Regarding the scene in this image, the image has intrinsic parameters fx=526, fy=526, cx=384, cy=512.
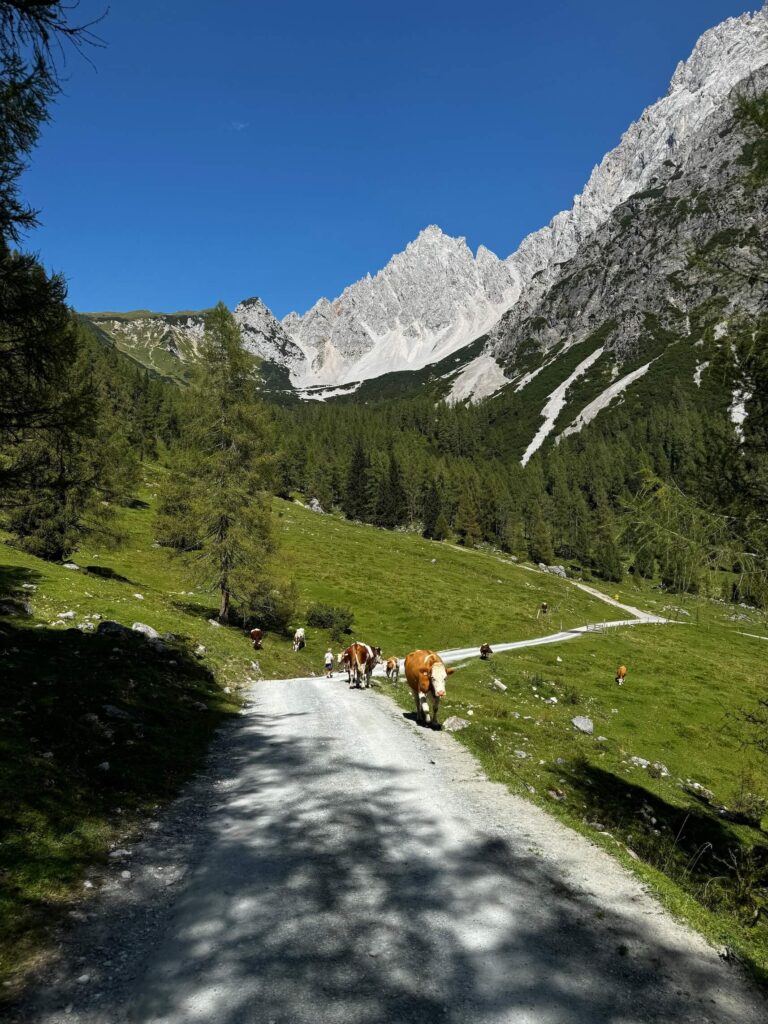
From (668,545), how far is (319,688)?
1505 cm

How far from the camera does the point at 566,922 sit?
5566 mm

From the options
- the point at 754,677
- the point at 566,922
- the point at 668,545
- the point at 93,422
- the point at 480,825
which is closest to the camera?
the point at 566,922

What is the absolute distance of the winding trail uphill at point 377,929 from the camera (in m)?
4.32

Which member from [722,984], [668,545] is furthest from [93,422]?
[722,984]

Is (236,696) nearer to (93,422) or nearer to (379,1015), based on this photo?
(93,422)

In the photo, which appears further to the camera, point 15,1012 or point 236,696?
point 236,696

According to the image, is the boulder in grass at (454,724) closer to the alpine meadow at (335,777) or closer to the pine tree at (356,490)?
the alpine meadow at (335,777)

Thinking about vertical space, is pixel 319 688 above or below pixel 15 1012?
below

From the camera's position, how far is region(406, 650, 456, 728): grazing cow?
1552 cm

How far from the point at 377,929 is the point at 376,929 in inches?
0.4

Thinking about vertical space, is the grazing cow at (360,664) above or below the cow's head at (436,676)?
below

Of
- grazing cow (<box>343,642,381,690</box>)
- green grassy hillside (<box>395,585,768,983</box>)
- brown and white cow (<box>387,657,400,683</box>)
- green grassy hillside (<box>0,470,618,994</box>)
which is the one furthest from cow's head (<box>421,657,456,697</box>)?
brown and white cow (<box>387,657,400,683</box>)

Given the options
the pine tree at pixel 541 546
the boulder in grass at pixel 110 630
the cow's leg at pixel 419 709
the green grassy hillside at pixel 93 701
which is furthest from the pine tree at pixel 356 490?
the cow's leg at pixel 419 709

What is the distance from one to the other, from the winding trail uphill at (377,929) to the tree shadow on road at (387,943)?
2cm
